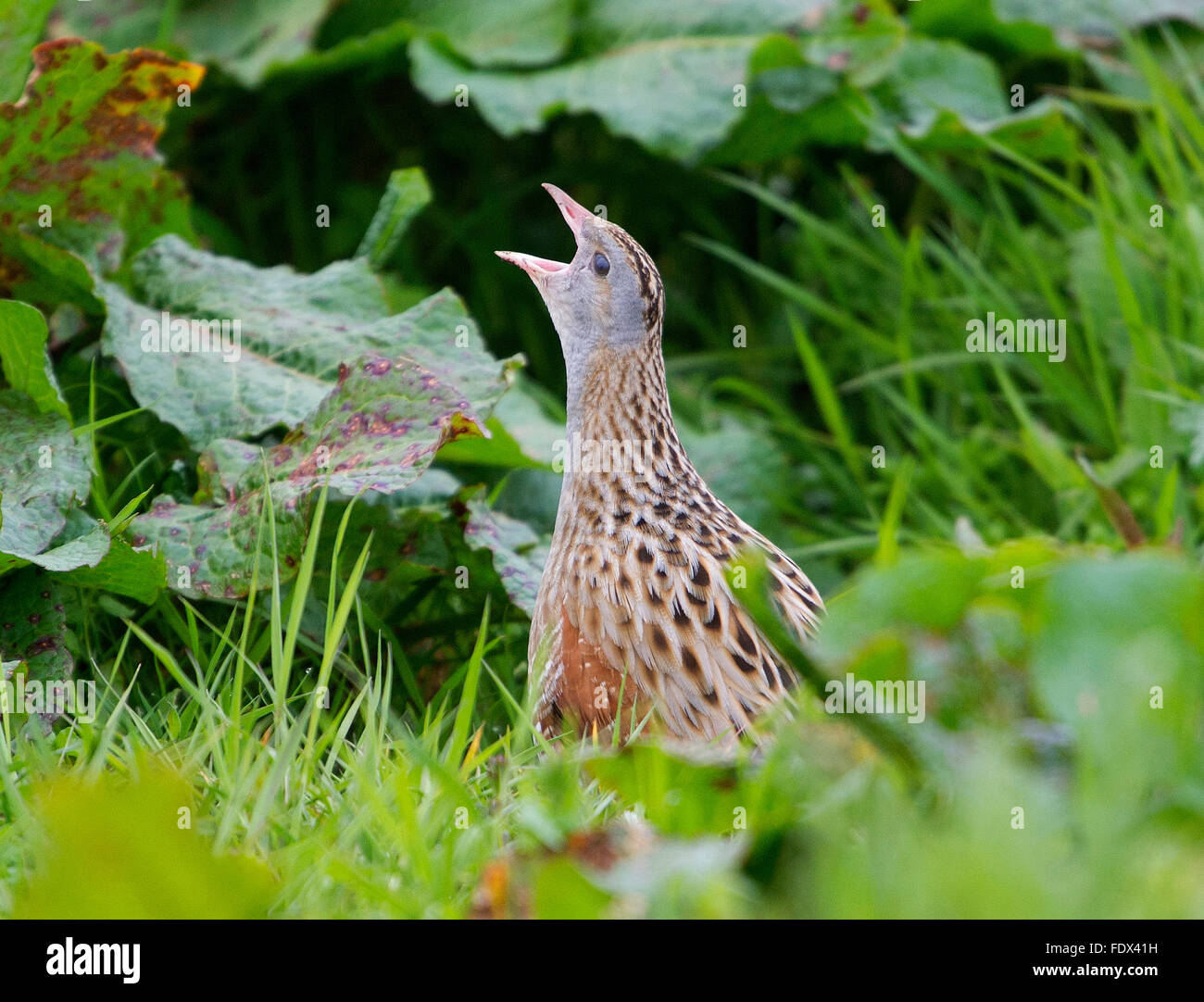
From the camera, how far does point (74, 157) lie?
3609 millimetres

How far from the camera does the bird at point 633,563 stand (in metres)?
2.83

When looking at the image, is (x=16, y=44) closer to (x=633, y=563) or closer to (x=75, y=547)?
(x=75, y=547)

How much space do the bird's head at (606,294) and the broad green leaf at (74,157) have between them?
3.49ft

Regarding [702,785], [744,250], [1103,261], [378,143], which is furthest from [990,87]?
[702,785]

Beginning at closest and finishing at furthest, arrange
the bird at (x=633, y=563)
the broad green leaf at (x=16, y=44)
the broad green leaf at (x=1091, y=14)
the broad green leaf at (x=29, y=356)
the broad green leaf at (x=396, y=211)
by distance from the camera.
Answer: the bird at (x=633, y=563)
the broad green leaf at (x=29, y=356)
the broad green leaf at (x=16, y=44)
the broad green leaf at (x=396, y=211)
the broad green leaf at (x=1091, y=14)

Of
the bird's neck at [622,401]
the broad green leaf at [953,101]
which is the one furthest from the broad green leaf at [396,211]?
the broad green leaf at [953,101]

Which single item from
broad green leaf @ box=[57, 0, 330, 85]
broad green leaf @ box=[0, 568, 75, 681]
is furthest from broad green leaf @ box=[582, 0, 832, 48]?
broad green leaf @ box=[0, 568, 75, 681]

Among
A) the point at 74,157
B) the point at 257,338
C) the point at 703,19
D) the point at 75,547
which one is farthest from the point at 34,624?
the point at 703,19

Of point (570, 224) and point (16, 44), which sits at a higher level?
point (16, 44)

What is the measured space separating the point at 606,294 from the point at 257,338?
1.03 meters

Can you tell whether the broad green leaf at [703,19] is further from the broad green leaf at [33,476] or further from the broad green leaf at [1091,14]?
the broad green leaf at [33,476]

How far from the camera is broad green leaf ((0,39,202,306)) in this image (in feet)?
11.4

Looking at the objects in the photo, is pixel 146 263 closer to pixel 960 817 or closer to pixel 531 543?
pixel 531 543

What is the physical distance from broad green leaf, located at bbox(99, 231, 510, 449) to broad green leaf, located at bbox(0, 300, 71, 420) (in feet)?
0.79
